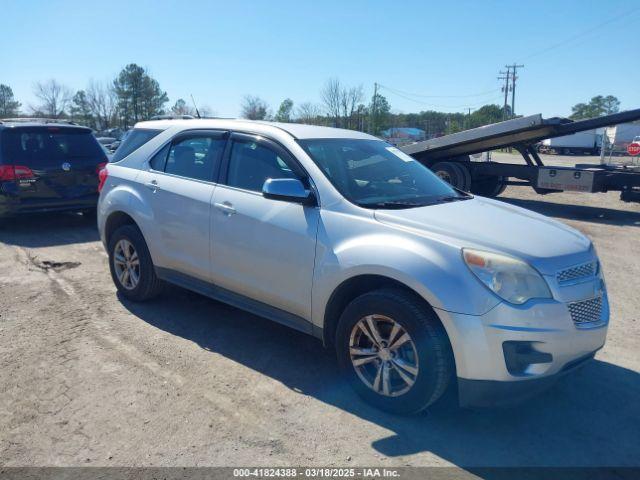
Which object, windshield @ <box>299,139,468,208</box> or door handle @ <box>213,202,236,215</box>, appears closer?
windshield @ <box>299,139,468,208</box>

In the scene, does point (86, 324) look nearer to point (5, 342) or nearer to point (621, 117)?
point (5, 342)

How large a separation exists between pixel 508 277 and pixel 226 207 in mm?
2292

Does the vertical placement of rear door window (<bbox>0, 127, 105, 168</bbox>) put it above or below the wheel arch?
above

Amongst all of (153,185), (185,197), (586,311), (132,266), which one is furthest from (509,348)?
(132,266)

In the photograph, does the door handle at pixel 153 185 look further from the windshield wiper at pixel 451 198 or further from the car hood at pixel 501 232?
the windshield wiper at pixel 451 198

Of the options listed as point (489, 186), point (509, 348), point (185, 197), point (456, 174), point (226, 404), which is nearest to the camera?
point (509, 348)

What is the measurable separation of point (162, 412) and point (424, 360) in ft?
5.66

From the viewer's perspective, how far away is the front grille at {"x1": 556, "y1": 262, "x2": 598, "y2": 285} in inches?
127

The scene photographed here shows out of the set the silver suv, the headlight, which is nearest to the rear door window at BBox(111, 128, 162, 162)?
the silver suv

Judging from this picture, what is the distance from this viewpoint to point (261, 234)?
408cm

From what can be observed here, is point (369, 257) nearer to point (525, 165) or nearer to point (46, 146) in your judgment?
point (46, 146)

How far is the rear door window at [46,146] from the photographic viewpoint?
8.50 m

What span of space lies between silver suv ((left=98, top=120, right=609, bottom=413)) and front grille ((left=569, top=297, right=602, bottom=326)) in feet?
0.04

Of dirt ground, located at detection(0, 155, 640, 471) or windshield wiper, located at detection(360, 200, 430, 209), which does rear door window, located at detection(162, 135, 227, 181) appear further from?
windshield wiper, located at detection(360, 200, 430, 209)
